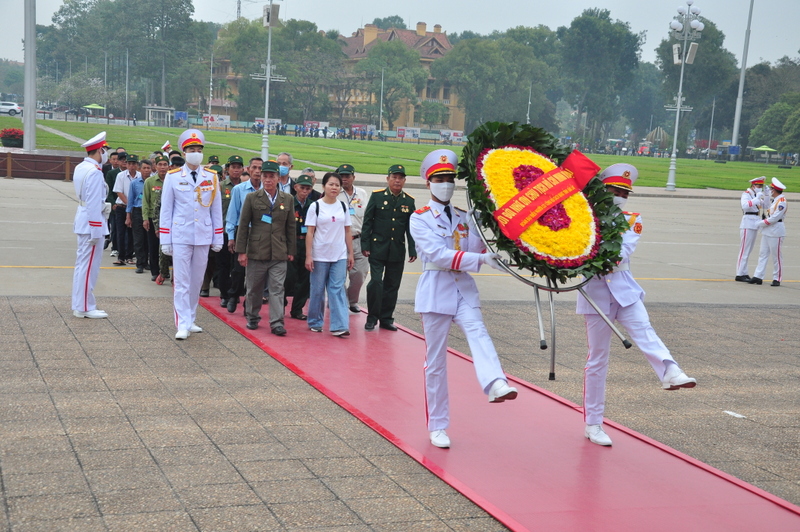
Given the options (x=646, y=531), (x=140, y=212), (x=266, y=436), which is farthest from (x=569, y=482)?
(x=140, y=212)

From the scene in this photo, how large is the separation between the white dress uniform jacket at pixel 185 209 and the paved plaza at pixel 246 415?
3.43ft

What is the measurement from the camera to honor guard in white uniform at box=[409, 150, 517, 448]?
228 inches

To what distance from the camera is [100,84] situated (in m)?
112

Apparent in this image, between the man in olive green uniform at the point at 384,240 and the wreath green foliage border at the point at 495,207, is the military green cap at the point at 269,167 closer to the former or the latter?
the man in olive green uniform at the point at 384,240

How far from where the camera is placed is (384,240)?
31.2 ft

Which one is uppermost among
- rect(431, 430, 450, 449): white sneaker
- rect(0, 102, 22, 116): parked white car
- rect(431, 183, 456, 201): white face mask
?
rect(0, 102, 22, 116): parked white car

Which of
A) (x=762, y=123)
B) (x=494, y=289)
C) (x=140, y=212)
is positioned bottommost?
(x=494, y=289)

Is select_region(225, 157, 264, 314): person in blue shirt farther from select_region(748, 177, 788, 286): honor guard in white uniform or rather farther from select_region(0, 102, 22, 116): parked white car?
select_region(0, 102, 22, 116): parked white car

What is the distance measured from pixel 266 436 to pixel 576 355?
14.3 ft

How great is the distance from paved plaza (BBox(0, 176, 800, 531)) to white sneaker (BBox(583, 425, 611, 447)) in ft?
1.85

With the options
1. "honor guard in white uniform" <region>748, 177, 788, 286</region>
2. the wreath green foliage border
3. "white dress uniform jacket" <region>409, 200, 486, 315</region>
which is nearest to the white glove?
the wreath green foliage border

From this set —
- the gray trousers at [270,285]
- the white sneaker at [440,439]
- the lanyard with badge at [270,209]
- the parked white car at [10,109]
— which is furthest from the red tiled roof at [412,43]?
the white sneaker at [440,439]

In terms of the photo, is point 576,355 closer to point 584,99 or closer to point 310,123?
point 310,123

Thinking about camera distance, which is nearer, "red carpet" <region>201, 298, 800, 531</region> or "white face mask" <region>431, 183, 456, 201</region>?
"red carpet" <region>201, 298, 800, 531</region>
